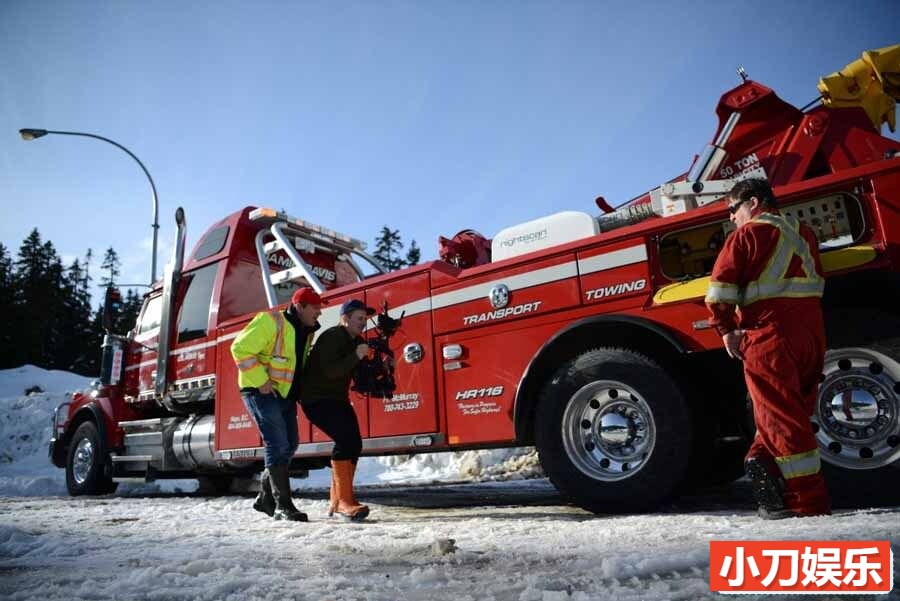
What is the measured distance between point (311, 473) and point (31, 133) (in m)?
9.47

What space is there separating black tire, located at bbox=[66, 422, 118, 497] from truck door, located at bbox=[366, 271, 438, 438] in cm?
541

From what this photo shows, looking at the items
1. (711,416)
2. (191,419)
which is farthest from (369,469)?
(711,416)

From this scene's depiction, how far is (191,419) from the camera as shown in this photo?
7.30 meters

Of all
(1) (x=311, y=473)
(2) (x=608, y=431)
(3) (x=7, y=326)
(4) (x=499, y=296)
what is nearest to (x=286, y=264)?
(4) (x=499, y=296)

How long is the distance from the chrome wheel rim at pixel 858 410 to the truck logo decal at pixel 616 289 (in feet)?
3.58

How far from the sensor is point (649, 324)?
12.2 feet

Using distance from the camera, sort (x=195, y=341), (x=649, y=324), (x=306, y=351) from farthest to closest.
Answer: (x=195, y=341) < (x=306, y=351) < (x=649, y=324)

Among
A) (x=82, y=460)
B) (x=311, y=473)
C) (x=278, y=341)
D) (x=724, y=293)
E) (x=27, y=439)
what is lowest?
(x=311, y=473)

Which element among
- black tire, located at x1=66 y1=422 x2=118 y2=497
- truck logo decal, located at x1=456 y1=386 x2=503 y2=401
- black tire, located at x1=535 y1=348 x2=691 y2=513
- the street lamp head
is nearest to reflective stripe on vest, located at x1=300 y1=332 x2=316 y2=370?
truck logo decal, located at x1=456 y1=386 x2=503 y2=401

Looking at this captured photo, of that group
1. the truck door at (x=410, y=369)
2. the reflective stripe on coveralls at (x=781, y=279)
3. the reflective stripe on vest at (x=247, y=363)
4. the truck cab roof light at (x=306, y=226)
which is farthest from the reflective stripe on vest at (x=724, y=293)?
the truck cab roof light at (x=306, y=226)

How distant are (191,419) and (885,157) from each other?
7.16m

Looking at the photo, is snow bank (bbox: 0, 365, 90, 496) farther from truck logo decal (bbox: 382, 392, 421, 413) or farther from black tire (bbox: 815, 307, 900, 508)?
black tire (bbox: 815, 307, 900, 508)

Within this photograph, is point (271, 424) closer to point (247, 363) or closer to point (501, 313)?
point (247, 363)

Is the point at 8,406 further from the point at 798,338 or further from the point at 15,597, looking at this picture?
the point at 798,338
